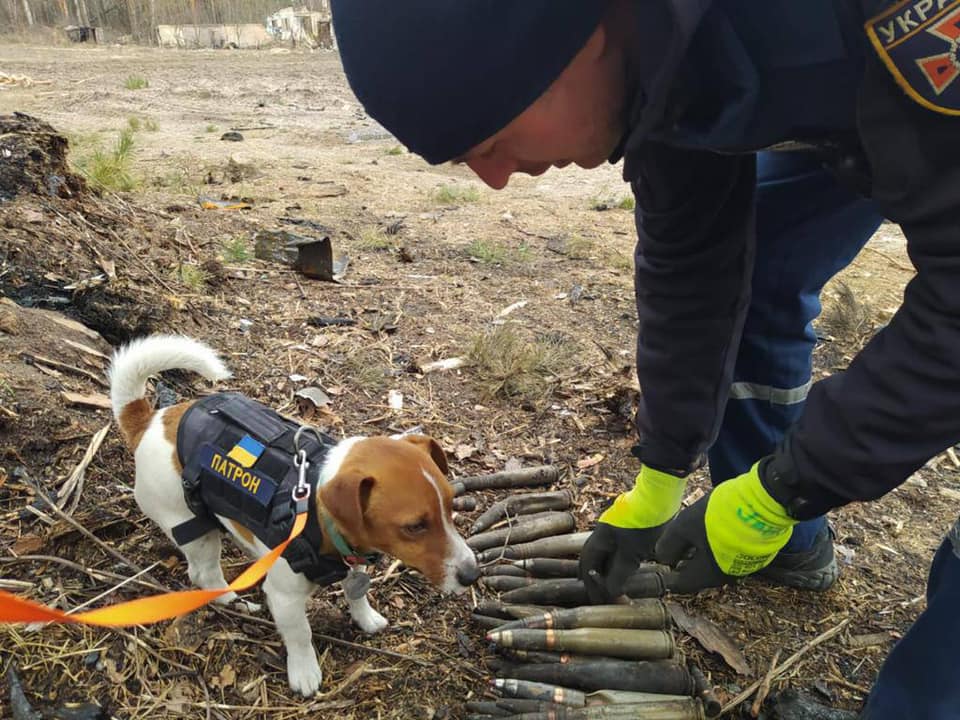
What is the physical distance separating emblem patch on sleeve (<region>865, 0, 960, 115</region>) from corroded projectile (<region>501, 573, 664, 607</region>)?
188 centimetres

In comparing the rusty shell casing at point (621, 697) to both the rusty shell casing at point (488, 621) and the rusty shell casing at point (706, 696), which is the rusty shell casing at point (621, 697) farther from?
the rusty shell casing at point (488, 621)

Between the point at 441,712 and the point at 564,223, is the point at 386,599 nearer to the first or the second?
the point at 441,712

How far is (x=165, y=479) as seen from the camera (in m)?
2.54

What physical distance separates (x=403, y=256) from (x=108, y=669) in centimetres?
434

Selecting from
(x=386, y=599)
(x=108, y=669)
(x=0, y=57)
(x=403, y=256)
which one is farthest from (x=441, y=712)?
(x=0, y=57)

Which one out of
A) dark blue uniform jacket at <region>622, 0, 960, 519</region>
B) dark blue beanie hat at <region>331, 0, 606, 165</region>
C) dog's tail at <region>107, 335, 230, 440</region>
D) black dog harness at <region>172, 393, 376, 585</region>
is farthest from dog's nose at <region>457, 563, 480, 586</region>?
dark blue beanie hat at <region>331, 0, 606, 165</region>

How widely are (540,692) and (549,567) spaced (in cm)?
60

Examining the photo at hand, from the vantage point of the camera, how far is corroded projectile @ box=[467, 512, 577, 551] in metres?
2.96

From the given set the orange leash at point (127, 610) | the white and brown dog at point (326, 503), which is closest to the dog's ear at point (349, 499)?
the white and brown dog at point (326, 503)

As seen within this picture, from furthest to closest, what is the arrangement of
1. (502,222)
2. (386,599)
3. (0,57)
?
(0,57), (502,222), (386,599)

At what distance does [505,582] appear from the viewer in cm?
277

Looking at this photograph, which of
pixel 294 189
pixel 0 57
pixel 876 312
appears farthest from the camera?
pixel 0 57

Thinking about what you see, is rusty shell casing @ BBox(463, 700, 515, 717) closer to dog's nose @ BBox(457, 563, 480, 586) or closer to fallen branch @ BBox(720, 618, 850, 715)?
dog's nose @ BBox(457, 563, 480, 586)

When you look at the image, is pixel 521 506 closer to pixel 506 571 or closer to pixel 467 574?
pixel 506 571
